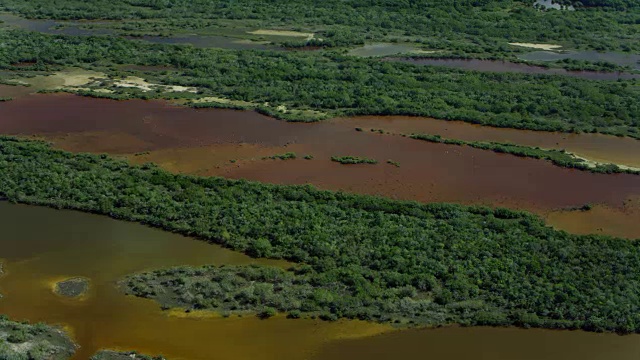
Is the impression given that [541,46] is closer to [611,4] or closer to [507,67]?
[507,67]

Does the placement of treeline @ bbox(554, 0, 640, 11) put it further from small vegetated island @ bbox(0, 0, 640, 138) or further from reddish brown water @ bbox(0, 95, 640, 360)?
reddish brown water @ bbox(0, 95, 640, 360)

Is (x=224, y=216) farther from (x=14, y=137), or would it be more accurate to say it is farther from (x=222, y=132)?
(x=14, y=137)

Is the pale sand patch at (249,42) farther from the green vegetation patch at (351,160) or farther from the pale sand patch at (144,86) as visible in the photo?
the green vegetation patch at (351,160)

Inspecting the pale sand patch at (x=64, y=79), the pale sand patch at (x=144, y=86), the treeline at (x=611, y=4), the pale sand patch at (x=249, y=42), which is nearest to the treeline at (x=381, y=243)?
the pale sand patch at (x=64, y=79)

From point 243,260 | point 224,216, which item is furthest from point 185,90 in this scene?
point 243,260

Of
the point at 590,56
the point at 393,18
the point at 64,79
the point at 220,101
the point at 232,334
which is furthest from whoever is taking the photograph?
the point at 393,18

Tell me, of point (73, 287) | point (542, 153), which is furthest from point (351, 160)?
point (73, 287)

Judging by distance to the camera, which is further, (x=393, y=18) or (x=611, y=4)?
(x=611, y=4)
